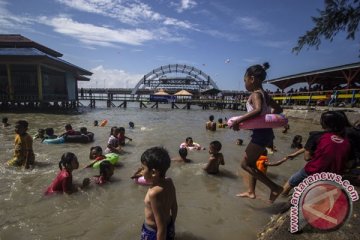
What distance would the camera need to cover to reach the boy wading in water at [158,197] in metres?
2.59

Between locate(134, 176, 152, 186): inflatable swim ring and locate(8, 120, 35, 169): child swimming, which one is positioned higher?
locate(8, 120, 35, 169): child swimming

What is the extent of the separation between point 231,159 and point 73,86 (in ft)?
96.8

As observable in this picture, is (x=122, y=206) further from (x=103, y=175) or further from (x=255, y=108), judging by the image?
(x=255, y=108)

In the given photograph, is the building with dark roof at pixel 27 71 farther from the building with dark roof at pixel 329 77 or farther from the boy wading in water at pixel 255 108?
the boy wading in water at pixel 255 108

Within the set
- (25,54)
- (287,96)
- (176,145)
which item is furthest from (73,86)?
(176,145)

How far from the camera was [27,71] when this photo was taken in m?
25.9

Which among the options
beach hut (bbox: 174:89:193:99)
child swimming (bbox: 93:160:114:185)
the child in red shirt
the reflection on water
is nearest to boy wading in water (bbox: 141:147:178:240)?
the reflection on water

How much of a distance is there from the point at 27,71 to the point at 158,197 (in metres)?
27.6

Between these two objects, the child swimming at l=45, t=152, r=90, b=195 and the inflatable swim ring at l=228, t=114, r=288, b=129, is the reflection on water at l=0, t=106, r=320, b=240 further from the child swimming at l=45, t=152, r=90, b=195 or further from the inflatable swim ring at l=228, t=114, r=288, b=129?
the inflatable swim ring at l=228, t=114, r=288, b=129

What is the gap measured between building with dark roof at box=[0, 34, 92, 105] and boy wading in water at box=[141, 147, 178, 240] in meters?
23.1

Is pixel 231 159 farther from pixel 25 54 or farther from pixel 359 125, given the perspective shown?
pixel 25 54

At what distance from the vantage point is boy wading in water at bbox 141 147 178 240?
102 inches

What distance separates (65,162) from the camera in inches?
203

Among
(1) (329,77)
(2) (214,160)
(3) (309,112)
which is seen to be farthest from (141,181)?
(1) (329,77)
